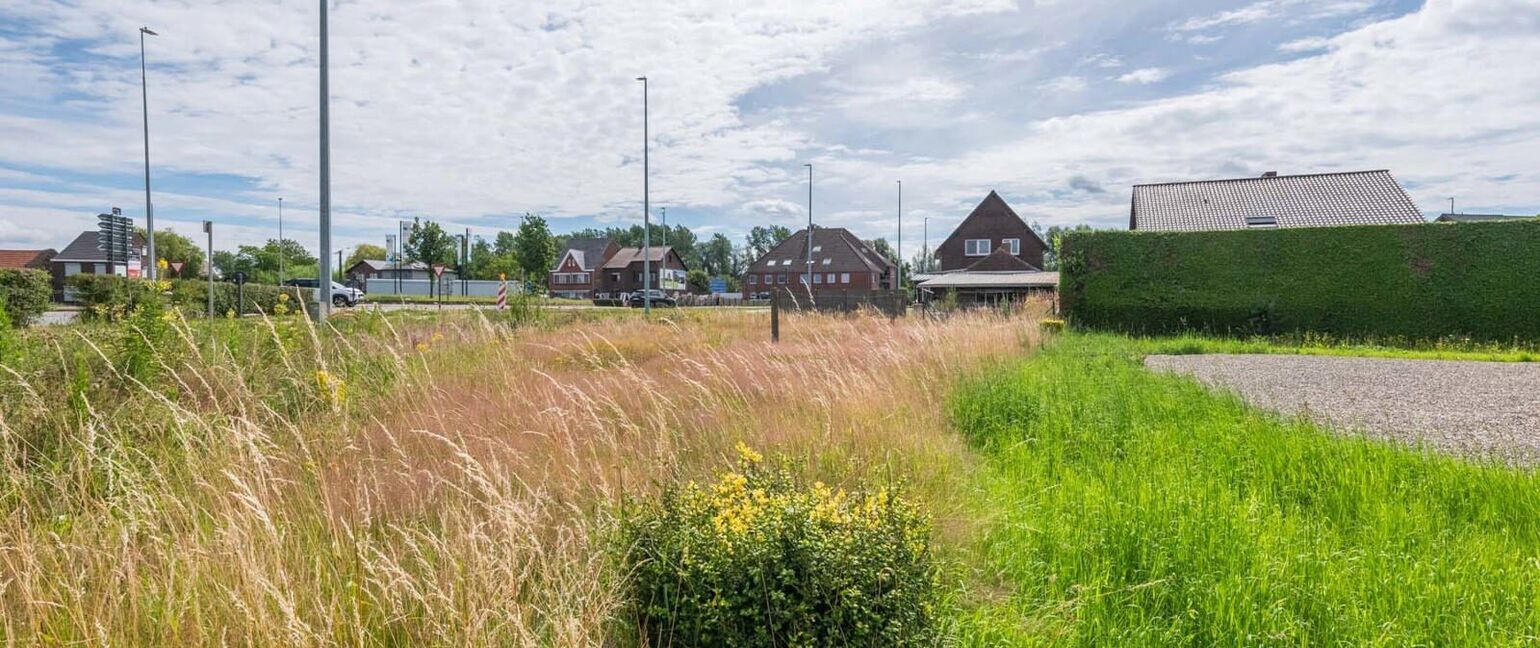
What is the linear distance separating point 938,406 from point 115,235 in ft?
74.2

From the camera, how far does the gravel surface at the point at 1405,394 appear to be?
227 inches

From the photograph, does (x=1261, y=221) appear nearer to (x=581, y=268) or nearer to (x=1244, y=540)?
(x=1244, y=540)

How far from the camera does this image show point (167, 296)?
313 inches

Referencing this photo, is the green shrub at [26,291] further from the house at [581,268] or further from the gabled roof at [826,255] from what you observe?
the house at [581,268]

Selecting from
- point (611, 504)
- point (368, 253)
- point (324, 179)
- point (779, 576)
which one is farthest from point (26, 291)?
point (368, 253)

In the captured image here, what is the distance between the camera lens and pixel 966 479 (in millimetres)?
4051

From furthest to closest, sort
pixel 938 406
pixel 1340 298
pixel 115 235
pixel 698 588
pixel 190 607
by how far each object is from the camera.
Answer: pixel 115 235 → pixel 1340 298 → pixel 938 406 → pixel 698 588 → pixel 190 607

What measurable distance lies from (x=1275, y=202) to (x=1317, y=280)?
11974mm

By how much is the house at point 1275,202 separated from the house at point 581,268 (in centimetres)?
5855

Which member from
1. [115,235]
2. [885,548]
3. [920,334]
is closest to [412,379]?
[885,548]

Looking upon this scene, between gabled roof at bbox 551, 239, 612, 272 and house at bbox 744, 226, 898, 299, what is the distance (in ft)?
63.6

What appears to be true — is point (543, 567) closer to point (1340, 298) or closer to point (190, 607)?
point (190, 607)

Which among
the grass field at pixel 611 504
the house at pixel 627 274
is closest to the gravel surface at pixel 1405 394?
the grass field at pixel 611 504

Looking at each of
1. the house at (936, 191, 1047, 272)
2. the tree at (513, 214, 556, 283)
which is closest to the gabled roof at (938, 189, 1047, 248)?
the house at (936, 191, 1047, 272)
